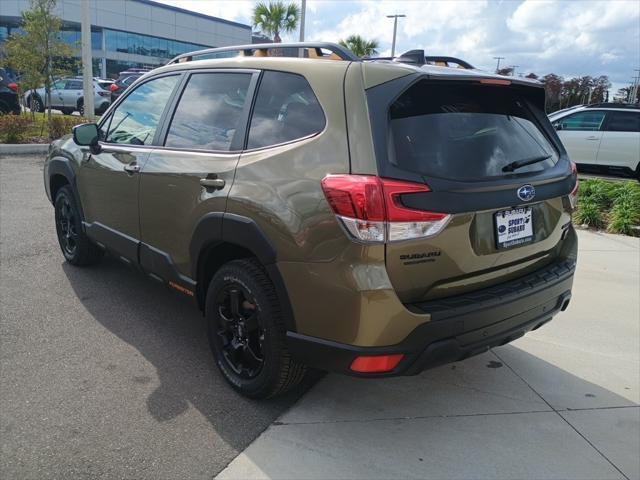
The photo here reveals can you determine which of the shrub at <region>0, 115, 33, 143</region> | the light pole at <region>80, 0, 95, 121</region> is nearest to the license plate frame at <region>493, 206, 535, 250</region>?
the shrub at <region>0, 115, 33, 143</region>

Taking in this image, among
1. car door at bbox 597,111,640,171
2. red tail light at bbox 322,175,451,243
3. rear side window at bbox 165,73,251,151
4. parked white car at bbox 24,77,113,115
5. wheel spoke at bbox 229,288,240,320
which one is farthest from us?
parked white car at bbox 24,77,113,115

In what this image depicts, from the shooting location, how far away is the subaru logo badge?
2646mm

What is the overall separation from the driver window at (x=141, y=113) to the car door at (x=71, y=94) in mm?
20924

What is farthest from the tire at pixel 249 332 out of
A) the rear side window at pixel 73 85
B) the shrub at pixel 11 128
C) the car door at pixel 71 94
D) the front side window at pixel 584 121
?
the rear side window at pixel 73 85

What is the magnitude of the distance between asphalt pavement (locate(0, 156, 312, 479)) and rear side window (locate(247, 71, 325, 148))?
4.43 feet

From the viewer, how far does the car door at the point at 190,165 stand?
296 centimetres

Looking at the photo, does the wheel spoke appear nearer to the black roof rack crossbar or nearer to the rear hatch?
the rear hatch

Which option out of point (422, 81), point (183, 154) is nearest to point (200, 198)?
point (183, 154)

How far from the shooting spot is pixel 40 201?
298 inches

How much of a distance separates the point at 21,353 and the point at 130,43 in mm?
58156

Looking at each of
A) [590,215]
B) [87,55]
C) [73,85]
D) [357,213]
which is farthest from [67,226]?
[73,85]

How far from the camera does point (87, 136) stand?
163 inches

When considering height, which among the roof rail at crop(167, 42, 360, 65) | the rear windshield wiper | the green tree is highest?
the green tree

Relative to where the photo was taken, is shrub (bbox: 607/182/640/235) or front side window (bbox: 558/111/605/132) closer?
shrub (bbox: 607/182/640/235)
